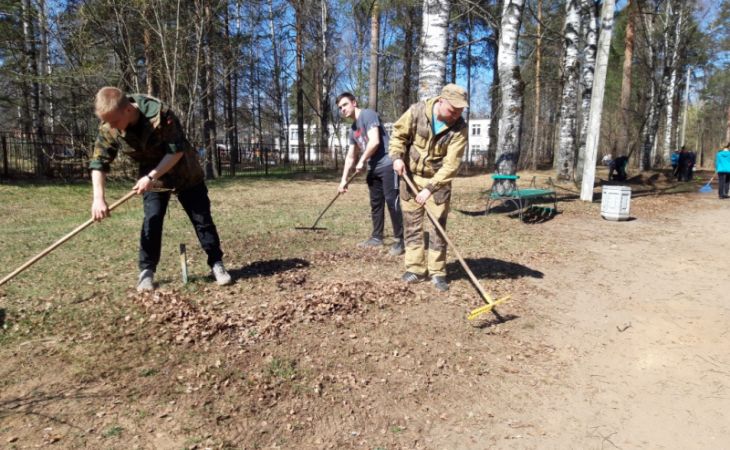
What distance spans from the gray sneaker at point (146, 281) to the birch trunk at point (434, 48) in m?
5.42

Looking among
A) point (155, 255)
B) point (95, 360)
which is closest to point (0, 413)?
point (95, 360)

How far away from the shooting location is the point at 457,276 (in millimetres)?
5047

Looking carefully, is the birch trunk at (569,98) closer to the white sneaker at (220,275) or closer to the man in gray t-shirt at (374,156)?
the man in gray t-shirt at (374,156)

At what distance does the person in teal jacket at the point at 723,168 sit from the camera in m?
12.6

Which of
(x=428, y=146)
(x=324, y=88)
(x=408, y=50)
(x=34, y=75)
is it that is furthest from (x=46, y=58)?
(x=324, y=88)

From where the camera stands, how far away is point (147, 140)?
3836 mm

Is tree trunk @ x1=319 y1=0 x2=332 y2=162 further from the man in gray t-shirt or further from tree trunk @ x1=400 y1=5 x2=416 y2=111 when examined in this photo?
the man in gray t-shirt

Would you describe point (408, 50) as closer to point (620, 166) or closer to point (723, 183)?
point (620, 166)

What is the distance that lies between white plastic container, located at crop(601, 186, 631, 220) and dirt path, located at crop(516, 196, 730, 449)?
7.52 ft

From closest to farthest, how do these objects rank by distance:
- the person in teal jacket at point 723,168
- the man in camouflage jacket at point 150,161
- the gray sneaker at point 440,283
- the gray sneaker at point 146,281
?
the man in camouflage jacket at point 150,161 → the gray sneaker at point 146,281 → the gray sneaker at point 440,283 → the person in teal jacket at point 723,168

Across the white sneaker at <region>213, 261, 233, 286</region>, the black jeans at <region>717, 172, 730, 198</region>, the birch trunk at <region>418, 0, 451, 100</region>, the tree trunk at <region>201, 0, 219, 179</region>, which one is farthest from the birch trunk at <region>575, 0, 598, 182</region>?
the white sneaker at <region>213, 261, 233, 286</region>

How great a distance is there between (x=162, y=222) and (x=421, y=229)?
238 centimetres

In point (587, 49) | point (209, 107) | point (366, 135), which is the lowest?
point (366, 135)

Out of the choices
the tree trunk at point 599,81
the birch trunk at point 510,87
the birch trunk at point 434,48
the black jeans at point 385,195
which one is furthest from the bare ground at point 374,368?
the tree trunk at point 599,81
